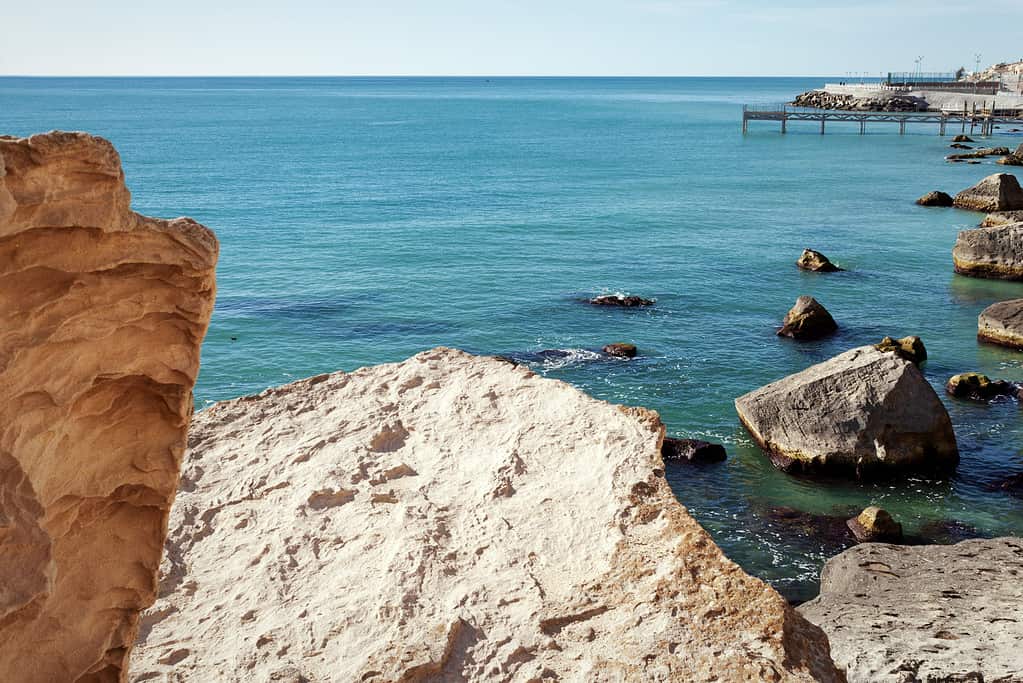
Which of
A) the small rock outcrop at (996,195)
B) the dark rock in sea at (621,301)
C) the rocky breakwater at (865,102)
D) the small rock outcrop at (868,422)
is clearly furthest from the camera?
the rocky breakwater at (865,102)

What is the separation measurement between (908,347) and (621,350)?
937 centimetres

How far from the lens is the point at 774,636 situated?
10.8 metres

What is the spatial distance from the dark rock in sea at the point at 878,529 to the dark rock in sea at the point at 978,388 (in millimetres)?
9719

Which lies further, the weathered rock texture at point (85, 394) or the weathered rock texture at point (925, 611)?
the weathered rock texture at point (925, 611)

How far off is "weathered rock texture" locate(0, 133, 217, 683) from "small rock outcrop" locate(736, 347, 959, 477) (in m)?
18.0

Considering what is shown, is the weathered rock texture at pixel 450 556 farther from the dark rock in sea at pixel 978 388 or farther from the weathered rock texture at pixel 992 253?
the weathered rock texture at pixel 992 253

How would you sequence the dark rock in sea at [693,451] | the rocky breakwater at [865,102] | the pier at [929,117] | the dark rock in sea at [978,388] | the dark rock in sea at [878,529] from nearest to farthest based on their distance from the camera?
1. the dark rock in sea at [878,529]
2. the dark rock in sea at [693,451]
3. the dark rock in sea at [978,388]
4. the pier at [929,117]
5. the rocky breakwater at [865,102]

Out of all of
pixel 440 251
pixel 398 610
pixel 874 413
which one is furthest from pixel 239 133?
pixel 398 610

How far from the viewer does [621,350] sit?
108ft

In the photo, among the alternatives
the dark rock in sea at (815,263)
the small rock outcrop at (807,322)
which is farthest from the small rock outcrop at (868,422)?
the dark rock in sea at (815,263)

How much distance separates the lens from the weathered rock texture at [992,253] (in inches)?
1673

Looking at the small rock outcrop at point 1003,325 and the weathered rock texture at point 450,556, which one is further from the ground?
the weathered rock texture at point 450,556

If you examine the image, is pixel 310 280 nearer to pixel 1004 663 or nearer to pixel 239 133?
pixel 1004 663

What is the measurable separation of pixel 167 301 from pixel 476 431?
8299 millimetres
